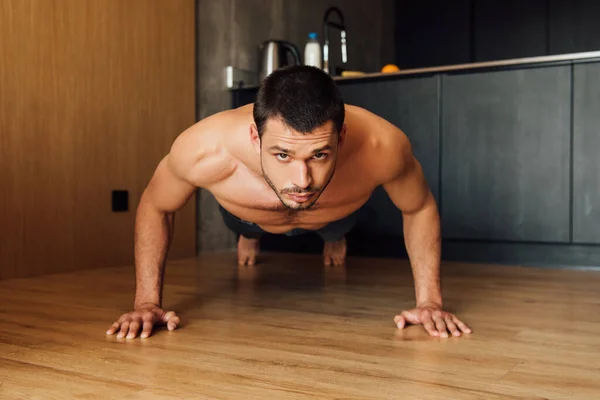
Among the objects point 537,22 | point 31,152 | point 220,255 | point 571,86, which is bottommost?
point 220,255

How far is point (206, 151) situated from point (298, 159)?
1.12ft

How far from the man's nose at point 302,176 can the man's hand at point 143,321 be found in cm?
51

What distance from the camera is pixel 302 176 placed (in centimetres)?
118

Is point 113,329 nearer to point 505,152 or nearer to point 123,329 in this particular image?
point 123,329

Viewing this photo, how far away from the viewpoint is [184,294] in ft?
6.54

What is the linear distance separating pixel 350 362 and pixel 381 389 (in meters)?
0.18

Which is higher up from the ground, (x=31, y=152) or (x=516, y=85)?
(x=516, y=85)

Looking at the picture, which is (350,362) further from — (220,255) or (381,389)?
(220,255)

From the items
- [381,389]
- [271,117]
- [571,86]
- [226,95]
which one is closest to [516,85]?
[571,86]

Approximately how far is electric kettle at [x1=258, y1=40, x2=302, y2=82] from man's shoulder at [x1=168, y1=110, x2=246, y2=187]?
1839mm

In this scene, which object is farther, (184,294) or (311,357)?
(184,294)

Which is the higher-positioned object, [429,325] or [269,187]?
[269,187]

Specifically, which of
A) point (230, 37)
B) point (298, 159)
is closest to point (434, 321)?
point (298, 159)

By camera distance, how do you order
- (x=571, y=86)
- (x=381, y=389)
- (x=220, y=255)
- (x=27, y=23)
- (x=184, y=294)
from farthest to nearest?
(x=220, y=255) < (x=571, y=86) < (x=27, y=23) < (x=184, y=294) < (x=381, y=389)
